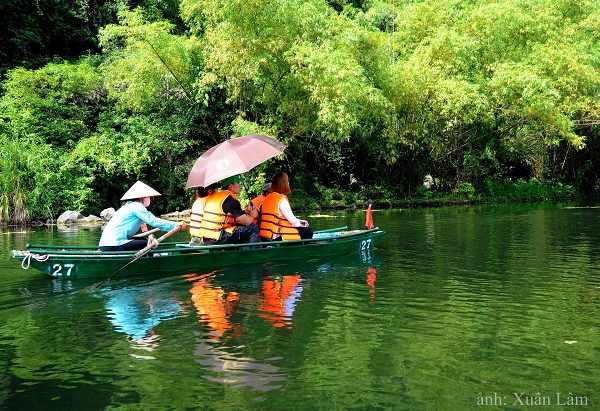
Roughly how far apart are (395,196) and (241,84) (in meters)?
8.21

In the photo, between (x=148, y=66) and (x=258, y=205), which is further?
(x=148, y=66)

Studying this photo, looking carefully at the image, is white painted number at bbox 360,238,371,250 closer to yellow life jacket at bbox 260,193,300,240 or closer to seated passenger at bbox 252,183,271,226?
yellow life jacket at bbox 260,193,300,240

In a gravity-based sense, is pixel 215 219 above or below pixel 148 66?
below

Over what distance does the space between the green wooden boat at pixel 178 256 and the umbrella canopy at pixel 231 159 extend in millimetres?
1068

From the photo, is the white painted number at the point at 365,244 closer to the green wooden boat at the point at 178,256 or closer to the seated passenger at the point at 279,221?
the green wooden boat at the point at 178,256

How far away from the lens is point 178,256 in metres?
9.45

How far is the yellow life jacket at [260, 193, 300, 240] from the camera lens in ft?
33.8

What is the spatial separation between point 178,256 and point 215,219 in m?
0.89

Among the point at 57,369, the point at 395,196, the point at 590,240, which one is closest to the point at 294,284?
the point at 57,369

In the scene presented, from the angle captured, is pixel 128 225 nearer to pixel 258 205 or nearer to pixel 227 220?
pixel 227 220

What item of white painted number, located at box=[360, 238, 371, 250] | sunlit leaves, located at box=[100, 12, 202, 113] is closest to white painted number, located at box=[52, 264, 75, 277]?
white painted number, located at box=[360, 238, 371, 250]

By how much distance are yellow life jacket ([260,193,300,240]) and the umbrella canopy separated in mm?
812

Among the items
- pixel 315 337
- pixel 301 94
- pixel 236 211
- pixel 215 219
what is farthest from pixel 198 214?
pixel 301 94

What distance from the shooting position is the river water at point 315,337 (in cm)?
434
